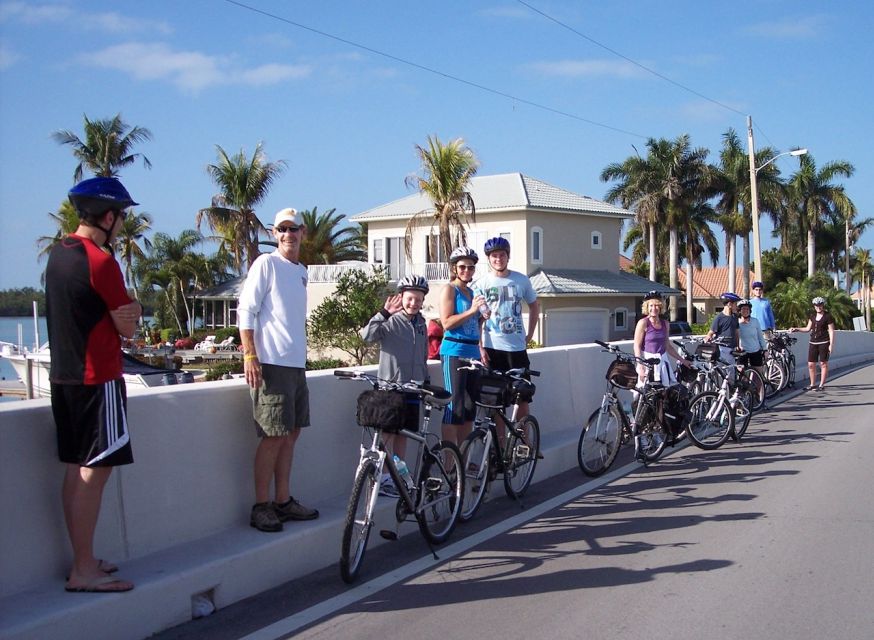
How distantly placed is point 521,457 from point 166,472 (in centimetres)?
352

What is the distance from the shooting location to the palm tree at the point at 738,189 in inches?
2399

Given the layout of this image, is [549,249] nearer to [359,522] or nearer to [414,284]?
[414,284]

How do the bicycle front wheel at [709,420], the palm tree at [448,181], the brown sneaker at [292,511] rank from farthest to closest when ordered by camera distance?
the palm tree at [448,181], the bicycle front wheel at [709,420], the brown sneaker at [292,511]

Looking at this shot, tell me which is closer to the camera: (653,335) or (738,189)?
(653,335)

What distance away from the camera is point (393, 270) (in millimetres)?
46406

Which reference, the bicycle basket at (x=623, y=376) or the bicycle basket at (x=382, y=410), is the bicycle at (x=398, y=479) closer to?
the bicycle basket at (x=382, y=410)

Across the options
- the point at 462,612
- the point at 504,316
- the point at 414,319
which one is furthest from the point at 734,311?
the point at 462,612

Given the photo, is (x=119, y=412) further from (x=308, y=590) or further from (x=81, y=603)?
(x=308, y=590)

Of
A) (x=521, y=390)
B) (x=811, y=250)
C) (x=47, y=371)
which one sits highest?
(x=811, y=250)

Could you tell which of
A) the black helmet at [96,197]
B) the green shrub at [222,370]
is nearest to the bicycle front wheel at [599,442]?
the black helmet at [96,197]

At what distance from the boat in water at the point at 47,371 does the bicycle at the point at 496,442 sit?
8175mm

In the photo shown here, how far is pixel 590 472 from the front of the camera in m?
9.19

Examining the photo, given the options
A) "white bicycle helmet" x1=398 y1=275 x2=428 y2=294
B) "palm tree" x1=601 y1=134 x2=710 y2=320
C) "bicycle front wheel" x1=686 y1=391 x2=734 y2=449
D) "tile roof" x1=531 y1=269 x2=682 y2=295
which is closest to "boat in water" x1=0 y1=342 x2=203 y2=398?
"bicycle front wheel" x1=686 y1=391 x2=734 y2=449

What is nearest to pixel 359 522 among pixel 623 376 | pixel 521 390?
pixel 521 390
